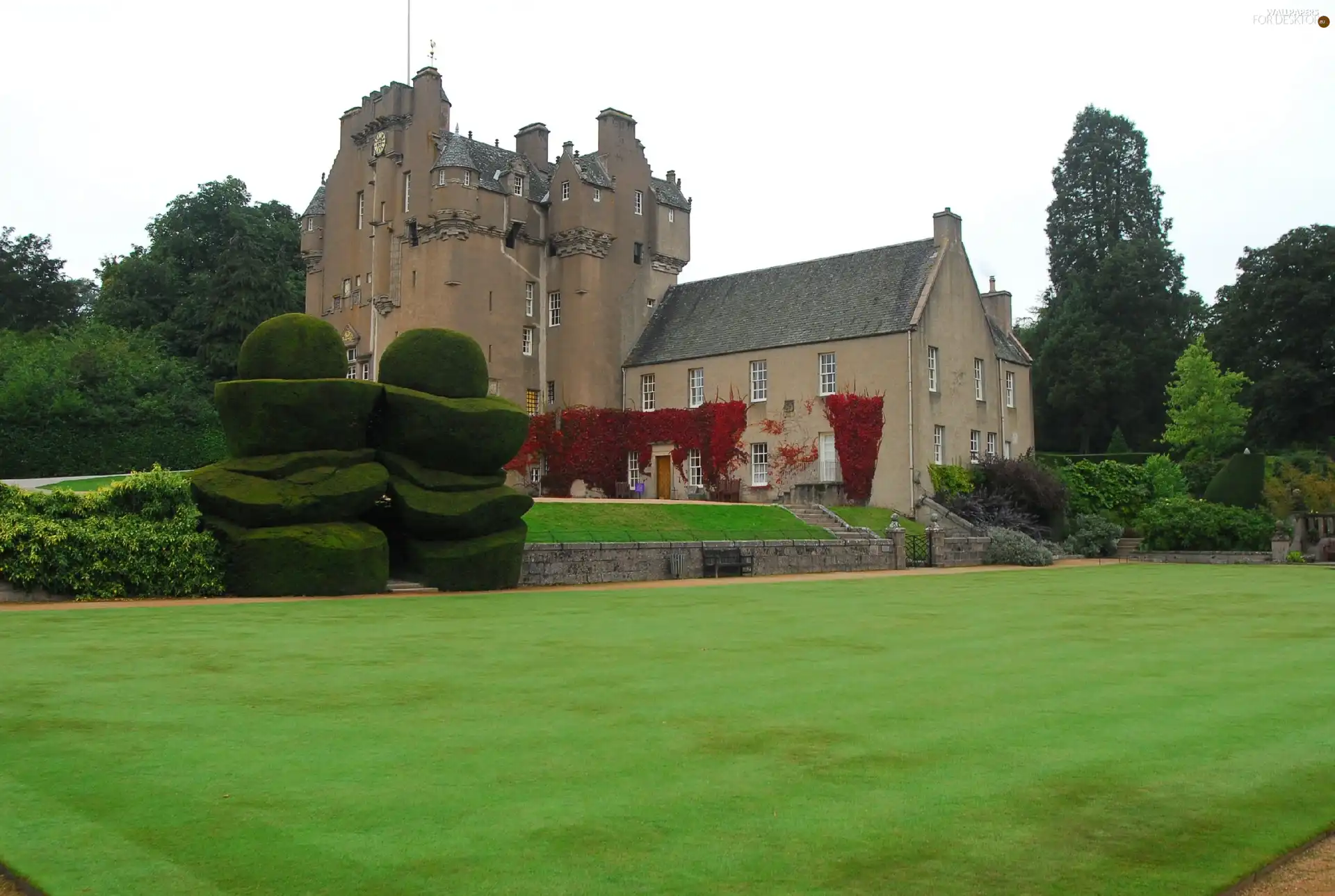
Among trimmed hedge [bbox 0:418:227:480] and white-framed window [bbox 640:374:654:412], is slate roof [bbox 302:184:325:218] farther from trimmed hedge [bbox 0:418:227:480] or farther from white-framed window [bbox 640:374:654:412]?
white-framed window [bbox 640:374:654:412]

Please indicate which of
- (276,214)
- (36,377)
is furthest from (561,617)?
(276,214)

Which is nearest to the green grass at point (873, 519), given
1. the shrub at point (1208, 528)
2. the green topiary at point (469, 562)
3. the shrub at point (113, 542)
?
the shrub at point (1208, 528)

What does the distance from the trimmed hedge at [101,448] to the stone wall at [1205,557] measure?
121 ft

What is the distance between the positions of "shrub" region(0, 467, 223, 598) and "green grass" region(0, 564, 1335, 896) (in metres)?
5.89

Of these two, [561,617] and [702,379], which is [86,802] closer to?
[561,617]

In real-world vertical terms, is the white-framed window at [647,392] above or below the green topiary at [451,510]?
above

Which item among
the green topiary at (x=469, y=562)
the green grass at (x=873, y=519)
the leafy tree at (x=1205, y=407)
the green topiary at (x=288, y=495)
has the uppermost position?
the leafy tree at (x=1205, y=407)

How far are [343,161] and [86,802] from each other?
46536mm

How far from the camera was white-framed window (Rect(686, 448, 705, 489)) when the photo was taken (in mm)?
42688

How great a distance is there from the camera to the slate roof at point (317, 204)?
163ft

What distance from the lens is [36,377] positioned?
42.8 meters

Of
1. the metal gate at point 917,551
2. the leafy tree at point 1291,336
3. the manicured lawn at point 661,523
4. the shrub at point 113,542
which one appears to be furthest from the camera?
the leafy tree at point 1291,336

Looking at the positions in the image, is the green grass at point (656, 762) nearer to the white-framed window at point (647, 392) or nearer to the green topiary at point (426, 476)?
the green topiary at point (426, 476)

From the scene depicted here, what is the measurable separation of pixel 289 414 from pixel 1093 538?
28590 millimetres
